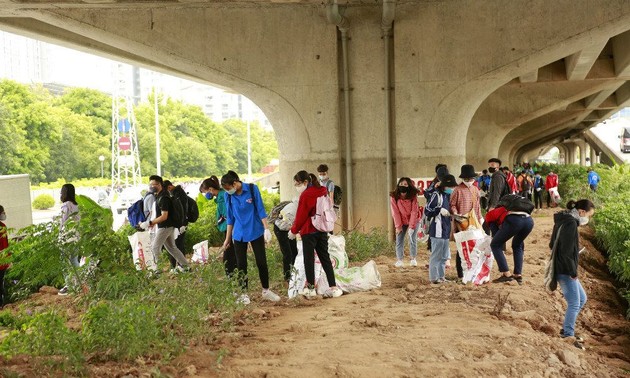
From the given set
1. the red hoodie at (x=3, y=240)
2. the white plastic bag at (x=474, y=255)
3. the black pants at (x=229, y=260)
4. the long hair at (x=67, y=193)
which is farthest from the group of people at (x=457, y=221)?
the red hoodie at (x=3, y=240)

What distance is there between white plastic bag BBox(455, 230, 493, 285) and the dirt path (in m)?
0.28

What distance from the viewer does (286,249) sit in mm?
10812

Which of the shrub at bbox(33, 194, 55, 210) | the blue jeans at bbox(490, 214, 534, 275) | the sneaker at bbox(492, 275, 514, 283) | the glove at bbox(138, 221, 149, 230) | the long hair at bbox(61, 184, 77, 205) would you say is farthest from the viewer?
the shrub at bbox(33, 194, 55, 210)

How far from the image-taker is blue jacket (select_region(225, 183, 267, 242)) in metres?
9.36

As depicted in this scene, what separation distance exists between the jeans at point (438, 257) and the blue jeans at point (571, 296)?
252 centimetres

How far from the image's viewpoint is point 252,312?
860 cm

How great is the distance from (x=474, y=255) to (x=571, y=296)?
246cm

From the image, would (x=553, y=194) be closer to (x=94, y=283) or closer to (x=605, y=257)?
(x=605, y=257)

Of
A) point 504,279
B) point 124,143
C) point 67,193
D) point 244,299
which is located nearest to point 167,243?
point 67,193

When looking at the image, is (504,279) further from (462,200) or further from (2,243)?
(2,243)

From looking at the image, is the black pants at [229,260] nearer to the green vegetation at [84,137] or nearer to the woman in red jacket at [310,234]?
the woman in red jacket at [310,234]

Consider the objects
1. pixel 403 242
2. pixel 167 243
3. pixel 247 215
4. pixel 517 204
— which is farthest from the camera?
pixel 403 242

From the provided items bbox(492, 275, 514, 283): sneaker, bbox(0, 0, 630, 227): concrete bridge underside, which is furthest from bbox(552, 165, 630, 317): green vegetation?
bbox(0, 0, 630, 227): concrete bridge underside

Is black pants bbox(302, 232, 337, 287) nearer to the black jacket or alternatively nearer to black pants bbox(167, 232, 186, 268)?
the black jacket
